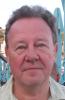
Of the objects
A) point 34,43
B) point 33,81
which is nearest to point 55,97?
point 33,81

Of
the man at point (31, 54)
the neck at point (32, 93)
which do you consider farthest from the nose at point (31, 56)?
the neck at point (32, 93)

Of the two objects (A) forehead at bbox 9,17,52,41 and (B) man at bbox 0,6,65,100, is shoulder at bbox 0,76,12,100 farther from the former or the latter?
(A) forehead at bbox 9,17,52,41

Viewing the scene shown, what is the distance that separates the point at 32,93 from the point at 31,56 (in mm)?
170

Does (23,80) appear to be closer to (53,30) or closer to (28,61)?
(28,61)

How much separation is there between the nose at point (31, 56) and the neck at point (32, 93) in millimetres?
135

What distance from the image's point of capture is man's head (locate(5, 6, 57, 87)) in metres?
1.13

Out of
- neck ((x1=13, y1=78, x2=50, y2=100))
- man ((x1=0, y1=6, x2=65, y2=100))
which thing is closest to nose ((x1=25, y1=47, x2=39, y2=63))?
man ((x1=0, y1=6, x2=65, y2=100))

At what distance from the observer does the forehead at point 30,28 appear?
46.2 inches

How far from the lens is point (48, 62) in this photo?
1.15 metres

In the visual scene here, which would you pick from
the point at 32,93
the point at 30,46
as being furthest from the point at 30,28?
the point at 32,93

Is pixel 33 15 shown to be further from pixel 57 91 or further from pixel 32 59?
pixel 57 91

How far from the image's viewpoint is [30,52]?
113cm

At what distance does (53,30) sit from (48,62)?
0.18 meters

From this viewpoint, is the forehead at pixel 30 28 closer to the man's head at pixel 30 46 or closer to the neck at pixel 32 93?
the man's head at pixel 30 46
